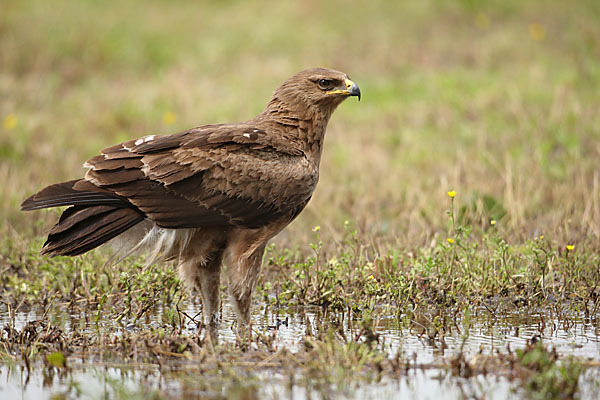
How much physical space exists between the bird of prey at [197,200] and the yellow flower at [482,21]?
29.4 feet

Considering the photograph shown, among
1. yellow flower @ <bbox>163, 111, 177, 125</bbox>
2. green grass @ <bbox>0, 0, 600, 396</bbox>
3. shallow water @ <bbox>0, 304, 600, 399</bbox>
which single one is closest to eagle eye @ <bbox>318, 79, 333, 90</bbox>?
green grass @ <bbox>0, 0, 600, 396</bbox>

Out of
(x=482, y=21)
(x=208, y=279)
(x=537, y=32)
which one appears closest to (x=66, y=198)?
(x=208, y=279)

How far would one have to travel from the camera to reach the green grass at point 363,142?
5754 mm

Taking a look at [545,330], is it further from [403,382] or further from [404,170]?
[404,170]

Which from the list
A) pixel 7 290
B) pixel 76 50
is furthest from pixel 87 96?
pixel 7 290

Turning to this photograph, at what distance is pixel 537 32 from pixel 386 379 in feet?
33.6

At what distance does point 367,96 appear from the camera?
442 inches

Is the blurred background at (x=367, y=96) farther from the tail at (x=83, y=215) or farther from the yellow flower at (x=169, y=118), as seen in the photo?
the tail at (x=83, y=215)

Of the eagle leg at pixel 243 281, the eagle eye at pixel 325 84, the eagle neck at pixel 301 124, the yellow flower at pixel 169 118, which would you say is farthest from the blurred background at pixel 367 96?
the eagle leg at pixel 243 281

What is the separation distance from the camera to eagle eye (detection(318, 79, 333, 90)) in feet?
19.5

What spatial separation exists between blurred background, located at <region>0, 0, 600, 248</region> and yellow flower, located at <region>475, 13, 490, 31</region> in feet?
0.10

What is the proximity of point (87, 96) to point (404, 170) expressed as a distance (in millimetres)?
4584

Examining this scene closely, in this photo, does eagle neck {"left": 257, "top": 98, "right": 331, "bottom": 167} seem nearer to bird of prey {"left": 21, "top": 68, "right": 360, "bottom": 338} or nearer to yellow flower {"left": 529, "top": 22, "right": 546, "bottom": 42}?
bird of prey {"left": 21, "top": 68, "right": 360, "bottom": 338}

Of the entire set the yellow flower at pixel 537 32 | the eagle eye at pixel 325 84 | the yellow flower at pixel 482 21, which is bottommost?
the eagle eye at pixel 325 84
